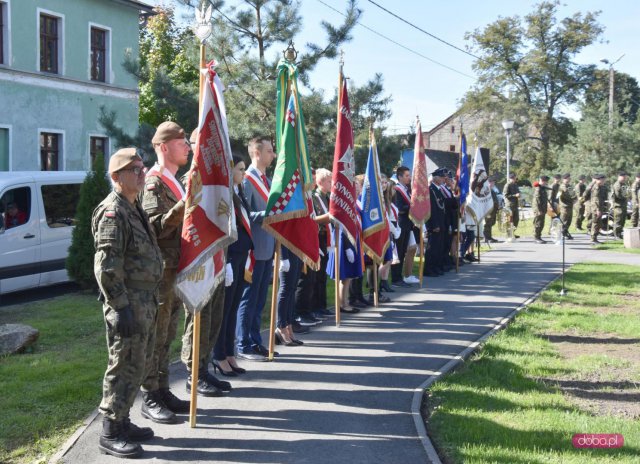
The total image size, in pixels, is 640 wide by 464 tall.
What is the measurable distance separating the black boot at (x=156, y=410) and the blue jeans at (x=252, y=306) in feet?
5.90

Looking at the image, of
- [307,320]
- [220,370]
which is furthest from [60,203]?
[220,370]

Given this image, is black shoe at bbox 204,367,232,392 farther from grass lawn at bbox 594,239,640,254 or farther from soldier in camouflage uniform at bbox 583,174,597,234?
soldier in camouflage uniform at bbox 583,174,597,234

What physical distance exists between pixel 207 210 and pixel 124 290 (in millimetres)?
1131

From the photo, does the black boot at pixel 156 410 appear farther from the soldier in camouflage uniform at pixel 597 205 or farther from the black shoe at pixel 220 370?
the soldier in camouflage uniform at pixel 597 205

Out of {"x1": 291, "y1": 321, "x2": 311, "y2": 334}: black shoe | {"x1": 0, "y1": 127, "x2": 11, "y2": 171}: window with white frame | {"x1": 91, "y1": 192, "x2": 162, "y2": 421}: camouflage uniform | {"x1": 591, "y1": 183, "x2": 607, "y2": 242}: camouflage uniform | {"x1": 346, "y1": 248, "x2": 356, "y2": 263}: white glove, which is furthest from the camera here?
{"x1": 0, "y1": 127, "x2": 11, "y2": 171}: window with white frame

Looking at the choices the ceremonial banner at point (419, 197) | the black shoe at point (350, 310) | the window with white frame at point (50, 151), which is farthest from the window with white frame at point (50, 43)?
the black shoe at point (350, 310)

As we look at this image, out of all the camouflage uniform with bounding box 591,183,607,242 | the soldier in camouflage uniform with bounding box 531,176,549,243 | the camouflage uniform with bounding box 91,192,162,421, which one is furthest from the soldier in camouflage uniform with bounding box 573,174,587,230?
the camouflage uniform with bounding box 91,192,162,421

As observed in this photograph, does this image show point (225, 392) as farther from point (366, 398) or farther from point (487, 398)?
point (487, 398)

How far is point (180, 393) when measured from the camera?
6.25 m

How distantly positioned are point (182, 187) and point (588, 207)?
19948mm

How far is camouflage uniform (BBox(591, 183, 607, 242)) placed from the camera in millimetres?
21656

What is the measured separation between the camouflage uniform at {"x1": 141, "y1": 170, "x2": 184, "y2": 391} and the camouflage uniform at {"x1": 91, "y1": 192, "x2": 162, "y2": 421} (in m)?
0.50

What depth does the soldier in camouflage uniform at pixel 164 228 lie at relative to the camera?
5.43m

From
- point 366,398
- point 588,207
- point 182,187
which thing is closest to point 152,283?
Result: point 182,187
